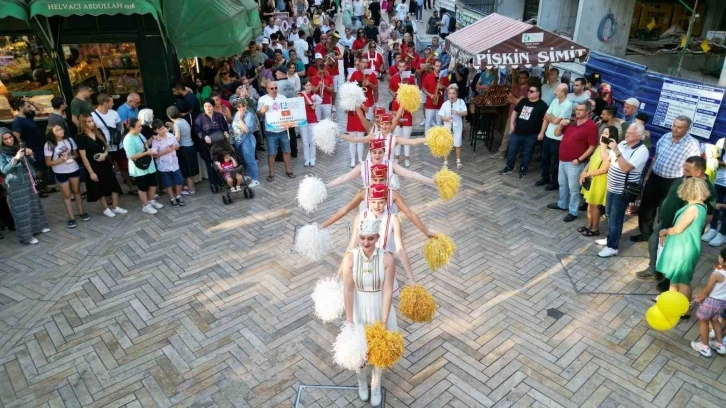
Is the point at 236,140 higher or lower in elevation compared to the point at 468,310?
higher

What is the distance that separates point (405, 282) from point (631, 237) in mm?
3814

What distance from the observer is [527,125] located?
31.7ft

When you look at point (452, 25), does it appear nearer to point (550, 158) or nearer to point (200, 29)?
point (550, 158)

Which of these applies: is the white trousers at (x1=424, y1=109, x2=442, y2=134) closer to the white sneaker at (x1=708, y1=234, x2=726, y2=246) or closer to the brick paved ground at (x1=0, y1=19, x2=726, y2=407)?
the brick paved ground at (x1=0, y1=19, x2=726, y2=407)

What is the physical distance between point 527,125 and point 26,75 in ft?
32.8

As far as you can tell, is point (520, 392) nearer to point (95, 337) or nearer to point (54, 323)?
point (95, 337)

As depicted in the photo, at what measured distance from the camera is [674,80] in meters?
8.59

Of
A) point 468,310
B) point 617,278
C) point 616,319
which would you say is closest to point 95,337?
point 468,310

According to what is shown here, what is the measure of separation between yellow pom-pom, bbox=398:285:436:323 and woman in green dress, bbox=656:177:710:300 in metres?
3.13

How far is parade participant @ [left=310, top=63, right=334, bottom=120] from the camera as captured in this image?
1090 cm

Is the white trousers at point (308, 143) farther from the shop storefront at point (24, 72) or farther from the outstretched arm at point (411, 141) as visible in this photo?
the shop storefront at point (24, 72)

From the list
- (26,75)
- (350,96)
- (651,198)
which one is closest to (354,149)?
(350,96)

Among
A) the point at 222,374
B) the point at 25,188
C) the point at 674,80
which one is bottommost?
the point at 222,374

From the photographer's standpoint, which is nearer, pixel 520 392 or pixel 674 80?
pixel 520 392
